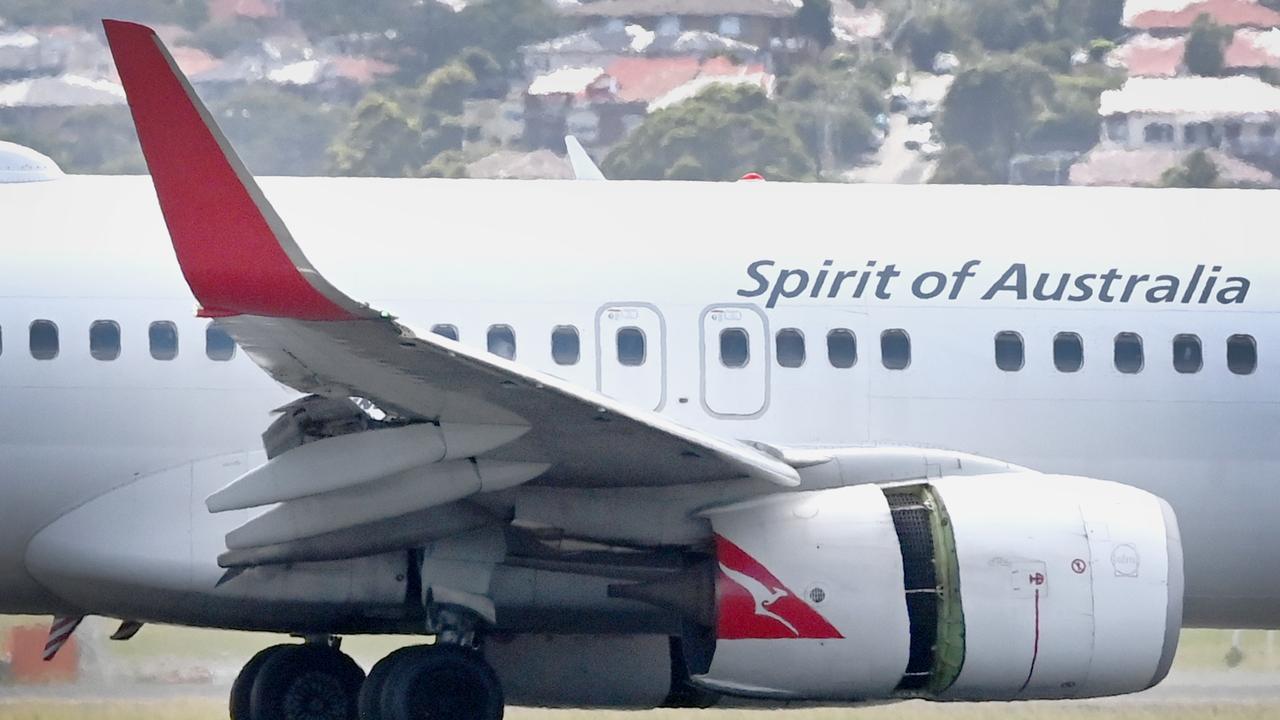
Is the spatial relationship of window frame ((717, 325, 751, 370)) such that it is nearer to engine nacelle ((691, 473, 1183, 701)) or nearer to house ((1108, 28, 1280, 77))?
engine nacelle ((691, 473, 1183, 701))

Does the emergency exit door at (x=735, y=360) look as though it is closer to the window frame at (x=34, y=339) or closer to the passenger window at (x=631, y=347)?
the passenger window at (x=631, y=347)

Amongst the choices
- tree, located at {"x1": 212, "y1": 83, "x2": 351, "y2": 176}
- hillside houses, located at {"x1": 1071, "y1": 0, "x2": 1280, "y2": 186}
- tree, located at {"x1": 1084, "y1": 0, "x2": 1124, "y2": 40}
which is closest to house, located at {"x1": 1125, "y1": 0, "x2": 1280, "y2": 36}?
hillside houses, located at {"x1": 1071, "y1": 0, "x2": 1280, "y2": 186}

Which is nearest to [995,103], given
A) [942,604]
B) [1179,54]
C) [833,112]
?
[833,112]

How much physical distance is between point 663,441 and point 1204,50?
22146 millimetres

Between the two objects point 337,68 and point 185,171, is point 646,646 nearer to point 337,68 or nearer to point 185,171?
point 185,171

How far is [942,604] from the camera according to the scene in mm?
9547

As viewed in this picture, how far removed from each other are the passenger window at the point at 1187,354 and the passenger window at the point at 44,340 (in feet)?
17.8

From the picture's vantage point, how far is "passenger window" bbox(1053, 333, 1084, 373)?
10766mm

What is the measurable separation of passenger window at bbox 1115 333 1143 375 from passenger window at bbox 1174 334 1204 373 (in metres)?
0.19

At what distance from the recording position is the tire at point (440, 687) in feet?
32.7

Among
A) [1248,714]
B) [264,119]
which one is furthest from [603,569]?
[264,119]

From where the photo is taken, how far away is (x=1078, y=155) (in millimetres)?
31312

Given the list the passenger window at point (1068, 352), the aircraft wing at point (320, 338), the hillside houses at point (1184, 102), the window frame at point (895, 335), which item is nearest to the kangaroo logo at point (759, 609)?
the aircraft wing at point (320, 338)

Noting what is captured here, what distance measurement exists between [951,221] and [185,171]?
4.29 metres
